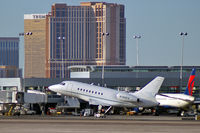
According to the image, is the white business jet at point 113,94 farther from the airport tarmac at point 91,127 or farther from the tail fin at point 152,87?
the airport tarmac at point 91,127

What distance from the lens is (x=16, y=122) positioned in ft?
396

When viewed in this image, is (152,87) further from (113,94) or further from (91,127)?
(91,127)

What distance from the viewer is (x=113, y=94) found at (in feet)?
524

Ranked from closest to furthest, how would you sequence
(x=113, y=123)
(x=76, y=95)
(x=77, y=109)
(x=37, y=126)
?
(x=37, y=126), (x=113, y=123), (x=76, y=95), (x=77, y=109)

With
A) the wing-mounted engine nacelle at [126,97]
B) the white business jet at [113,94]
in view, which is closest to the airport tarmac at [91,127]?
the wing-mounted engine nacelle at [126,97]

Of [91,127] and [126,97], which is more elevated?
[126,97]

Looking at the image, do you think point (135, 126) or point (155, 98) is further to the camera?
point (155, 98)

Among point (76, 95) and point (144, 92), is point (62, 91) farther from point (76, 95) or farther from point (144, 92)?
Answer: point (144, 92)

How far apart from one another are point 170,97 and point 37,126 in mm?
50455

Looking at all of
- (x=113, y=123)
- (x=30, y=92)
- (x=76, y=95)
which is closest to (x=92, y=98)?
(x=76, y=95)

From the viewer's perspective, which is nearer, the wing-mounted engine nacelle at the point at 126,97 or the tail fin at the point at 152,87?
the wing-mounted engine nacelle at the point at 126,97

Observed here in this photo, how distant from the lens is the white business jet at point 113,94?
15750 centimetres

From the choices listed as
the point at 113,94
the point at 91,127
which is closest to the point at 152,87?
the point at 113,94

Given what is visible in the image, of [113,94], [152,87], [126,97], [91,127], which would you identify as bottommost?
[91,127]
